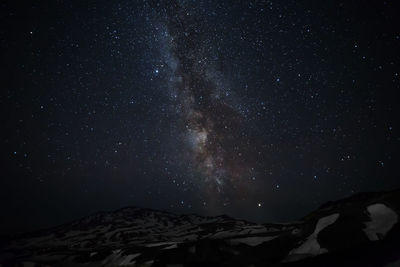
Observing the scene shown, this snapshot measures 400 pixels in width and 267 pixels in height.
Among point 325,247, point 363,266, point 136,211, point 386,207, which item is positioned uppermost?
point 136,211

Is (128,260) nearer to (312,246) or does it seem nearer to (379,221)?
(312,246)

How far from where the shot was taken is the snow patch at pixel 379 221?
9.54m

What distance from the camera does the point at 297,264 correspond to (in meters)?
10.4

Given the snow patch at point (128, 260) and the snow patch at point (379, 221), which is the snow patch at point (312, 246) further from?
the snow patch at point (128, 260)

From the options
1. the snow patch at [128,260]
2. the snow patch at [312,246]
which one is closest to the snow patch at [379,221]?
the snow patch at [312,246]

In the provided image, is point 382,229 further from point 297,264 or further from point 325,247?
point 297,264

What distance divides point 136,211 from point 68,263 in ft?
454

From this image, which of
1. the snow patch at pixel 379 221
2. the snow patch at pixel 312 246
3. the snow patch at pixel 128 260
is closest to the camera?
the snow patch at pixel 379 221

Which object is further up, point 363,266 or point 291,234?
point 291,234

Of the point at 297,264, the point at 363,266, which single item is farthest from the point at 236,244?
the point at 363,266

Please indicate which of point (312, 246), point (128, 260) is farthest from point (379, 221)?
point (128, 260)

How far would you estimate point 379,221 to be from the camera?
10.3 metres

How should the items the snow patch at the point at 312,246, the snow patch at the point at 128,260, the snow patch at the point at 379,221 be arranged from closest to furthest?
the snow patch at the point at 379,221
the snow patch at the point at 312,246
the snow patch at the point at 128,260

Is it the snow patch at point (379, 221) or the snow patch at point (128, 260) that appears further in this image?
the snow patch at point (128, 260)
